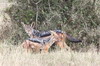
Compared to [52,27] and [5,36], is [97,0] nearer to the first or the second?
[52,27]

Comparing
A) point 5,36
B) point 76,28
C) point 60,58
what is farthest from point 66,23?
point 60,58

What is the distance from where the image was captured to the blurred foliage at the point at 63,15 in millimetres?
9828

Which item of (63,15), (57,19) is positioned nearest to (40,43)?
(57,19)

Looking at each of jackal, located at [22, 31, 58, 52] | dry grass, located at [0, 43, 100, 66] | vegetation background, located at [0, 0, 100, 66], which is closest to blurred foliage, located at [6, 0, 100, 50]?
vegetation background, located at [0, 0, 100, 66]

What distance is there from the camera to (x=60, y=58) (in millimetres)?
7336

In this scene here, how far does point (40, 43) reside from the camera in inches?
331

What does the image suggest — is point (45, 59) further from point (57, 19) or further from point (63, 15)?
point (63, 15)

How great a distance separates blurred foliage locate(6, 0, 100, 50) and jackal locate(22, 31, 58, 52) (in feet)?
4.41

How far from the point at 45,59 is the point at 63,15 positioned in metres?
3.07

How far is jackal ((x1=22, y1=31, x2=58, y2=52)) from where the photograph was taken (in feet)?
27.3

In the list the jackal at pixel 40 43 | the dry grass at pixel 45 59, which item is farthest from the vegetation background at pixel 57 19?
the dry grass at pixel 45 59

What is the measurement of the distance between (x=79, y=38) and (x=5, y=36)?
2661 millimetres

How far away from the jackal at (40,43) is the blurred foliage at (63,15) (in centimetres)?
134

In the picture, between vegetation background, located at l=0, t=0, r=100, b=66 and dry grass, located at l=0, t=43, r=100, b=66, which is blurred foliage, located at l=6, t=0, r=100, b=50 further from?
dry grass, located at l=0, t=43, r=100, b=66
